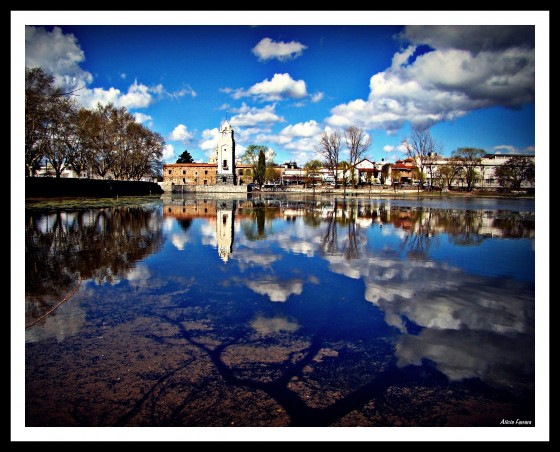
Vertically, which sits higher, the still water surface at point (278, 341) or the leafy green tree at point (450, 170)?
the leafy green tree at point (450, 170)

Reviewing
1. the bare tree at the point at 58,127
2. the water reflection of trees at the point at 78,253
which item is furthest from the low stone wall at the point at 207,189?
the water reflection of trees at the point at 78,253

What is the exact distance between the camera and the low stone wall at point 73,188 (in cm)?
3816

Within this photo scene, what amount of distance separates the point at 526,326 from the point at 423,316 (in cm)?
145

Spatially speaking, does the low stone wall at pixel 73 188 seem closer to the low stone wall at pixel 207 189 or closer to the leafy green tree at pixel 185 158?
the low stone wall at pixel 207 189

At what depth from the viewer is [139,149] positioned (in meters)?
68.2

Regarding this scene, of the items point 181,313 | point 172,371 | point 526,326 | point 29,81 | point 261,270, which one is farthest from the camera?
point 29,81

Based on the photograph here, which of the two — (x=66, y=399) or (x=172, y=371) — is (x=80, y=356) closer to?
(x=66, y=399)

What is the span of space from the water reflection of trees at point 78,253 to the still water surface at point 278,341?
89 mm

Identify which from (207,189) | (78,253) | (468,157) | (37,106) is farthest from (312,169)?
(78,253)

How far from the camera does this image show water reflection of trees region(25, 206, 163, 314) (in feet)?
24.9

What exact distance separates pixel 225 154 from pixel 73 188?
47.8 meters

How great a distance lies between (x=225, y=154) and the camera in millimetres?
89438
